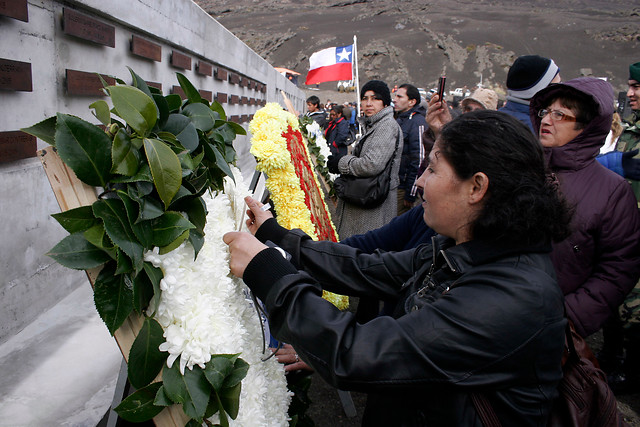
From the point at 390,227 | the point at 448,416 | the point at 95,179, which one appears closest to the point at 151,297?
the point at 95,179

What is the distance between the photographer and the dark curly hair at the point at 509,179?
46.2 inches

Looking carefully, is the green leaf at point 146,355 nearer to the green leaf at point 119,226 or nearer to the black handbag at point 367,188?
the green leaf at point 119,226

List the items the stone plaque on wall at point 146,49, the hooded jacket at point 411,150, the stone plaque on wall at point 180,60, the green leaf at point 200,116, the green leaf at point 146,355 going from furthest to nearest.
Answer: the hooded jacket at point 411,150 < the stone plaque on wall at point 180,60 < the stone plaque on wall at point 146,49 < the green leaf at point 200,116 < the green leaf at point 146,355

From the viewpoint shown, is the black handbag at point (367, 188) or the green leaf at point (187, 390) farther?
the black handbag at point (367, 188)

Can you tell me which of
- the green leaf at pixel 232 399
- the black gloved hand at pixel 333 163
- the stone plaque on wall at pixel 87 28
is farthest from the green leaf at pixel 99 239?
the black gloved hand at pixel 333 163

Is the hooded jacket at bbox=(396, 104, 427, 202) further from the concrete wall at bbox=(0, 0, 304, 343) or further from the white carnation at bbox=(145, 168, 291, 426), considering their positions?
the white carnation at bbox=(145, 168, 291, 426)

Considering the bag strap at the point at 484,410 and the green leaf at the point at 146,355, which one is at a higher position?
the green leaf at the point at 146,355

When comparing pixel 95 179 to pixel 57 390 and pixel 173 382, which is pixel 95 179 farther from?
pixel 57 390

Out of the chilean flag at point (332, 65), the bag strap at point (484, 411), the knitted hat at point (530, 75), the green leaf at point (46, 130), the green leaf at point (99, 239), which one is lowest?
the bag strap at point (484, 411)

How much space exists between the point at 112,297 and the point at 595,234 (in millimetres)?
2174

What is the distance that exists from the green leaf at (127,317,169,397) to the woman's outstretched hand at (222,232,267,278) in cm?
32

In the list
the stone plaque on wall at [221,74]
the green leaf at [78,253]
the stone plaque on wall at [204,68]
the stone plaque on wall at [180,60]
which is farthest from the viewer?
the stone plaque on wall at [221,74]

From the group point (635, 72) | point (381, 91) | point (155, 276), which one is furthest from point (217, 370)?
point (635, 72)

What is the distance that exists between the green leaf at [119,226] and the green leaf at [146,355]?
168 millimetres
